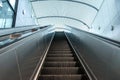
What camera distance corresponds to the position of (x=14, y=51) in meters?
2.19

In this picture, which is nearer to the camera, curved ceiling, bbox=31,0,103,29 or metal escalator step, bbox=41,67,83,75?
metal escalator step, bbox=41,67,83,75

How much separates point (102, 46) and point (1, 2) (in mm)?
6971

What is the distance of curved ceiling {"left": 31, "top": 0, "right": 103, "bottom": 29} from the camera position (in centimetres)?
1658

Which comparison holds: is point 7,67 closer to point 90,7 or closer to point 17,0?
point 17,0

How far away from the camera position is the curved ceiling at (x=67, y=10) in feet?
54.4

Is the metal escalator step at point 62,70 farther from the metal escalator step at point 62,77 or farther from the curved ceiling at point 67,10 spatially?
the curved ceiling at point 67,10

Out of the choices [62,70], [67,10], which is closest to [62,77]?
[62,70]

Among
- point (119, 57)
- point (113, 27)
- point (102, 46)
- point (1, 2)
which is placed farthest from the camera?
point (113, 27)

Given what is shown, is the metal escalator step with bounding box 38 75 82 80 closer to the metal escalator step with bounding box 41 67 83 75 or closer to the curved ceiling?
the metal escalator step with bounding box 41 67 83 75

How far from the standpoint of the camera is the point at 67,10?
19.4m

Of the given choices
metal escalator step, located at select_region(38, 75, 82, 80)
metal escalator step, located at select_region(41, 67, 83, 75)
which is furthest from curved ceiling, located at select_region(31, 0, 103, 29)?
metal escalator step, located at select_region(38, 75, 82, 80)

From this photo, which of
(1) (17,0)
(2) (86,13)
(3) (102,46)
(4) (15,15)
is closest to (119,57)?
(3) (102,46)

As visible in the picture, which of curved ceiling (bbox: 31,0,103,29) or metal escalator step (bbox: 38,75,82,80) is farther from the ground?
curved ceiling (bbox: 31,0,103,29)

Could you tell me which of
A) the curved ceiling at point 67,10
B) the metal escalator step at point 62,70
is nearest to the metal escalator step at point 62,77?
the metal escalator step at point 62,70
